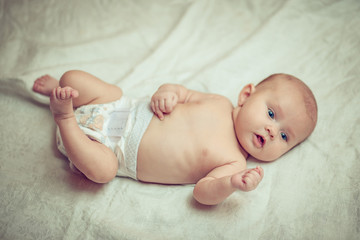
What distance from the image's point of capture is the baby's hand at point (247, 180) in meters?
0.88

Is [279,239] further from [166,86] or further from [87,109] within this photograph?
[87,109]

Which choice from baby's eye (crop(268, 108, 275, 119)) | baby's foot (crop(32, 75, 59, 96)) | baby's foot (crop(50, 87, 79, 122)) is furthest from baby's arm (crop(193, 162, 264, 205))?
baby's foot (crop(32, 75, 59, 96))

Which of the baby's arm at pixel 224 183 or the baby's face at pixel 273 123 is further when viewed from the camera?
the baby's face at pixel 273 123

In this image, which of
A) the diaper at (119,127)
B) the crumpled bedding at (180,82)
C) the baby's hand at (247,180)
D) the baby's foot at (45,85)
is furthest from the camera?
the baby's foot at (45,85)

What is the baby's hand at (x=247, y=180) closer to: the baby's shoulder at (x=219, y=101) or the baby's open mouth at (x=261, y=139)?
the baby's open mouth at (x=261, y=139)

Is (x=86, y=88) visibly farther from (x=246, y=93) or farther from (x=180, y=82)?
(x=246, y=93)

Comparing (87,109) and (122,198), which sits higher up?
(87,109)

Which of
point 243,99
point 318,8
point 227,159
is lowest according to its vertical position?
point 227,159

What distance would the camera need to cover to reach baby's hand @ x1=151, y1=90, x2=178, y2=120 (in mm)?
1146

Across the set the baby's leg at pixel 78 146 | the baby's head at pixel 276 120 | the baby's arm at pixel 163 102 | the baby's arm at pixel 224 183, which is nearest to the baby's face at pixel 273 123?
the baby's head at pixel 276 120

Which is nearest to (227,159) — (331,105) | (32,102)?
(331,105)

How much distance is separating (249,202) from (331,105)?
0.58 m

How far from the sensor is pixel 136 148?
3.67ft

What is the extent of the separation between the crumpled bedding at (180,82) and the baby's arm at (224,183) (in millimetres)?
93
